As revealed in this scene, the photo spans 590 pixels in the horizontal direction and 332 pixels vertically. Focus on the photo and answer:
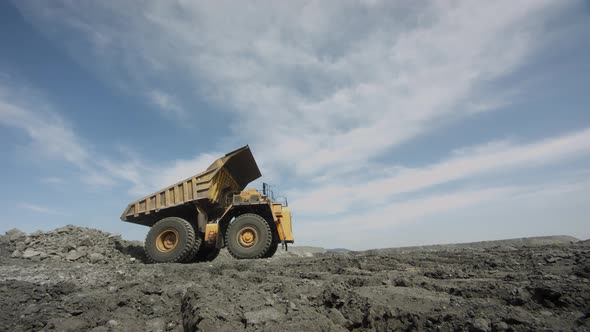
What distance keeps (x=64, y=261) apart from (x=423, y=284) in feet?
29.0

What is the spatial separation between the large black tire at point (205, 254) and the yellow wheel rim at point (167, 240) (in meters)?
1.37

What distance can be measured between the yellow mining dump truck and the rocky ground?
2.51m

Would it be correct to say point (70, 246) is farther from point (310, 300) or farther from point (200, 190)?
point (310, 300)

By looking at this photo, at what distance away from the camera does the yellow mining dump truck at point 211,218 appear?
363 inches

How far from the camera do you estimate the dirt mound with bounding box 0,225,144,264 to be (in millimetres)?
8664

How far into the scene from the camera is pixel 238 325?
3213 millimetres

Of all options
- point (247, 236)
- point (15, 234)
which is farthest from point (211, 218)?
point (15, 234)

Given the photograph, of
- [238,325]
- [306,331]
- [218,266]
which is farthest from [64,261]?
[306,331]

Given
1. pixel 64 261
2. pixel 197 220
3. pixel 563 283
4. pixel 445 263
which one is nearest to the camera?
pixel 563 283

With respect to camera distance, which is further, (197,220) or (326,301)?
(197,220)

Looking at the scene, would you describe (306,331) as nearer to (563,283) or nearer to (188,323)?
(188,323)

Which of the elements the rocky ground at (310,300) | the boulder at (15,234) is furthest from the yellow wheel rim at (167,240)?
the boulder at (15,234)

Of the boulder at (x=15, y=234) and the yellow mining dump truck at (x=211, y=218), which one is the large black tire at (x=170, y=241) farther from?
the boulder at (x=15, y=234)

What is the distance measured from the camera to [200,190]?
9.70 m
